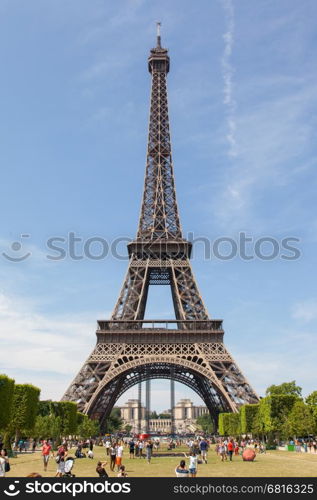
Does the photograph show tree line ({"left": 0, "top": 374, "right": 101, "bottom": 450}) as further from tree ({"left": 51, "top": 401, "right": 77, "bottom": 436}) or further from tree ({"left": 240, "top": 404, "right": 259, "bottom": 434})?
tree ({"left": 240, "top": 404, "right": 259, "bottom": 434})

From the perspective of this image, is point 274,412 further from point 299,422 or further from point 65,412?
point 65,412

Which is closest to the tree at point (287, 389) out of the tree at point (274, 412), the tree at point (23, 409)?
the tree at point (274, 412)

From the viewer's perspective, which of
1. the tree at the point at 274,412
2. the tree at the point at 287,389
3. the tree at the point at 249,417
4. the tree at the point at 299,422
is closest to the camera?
the tree at the point at 299,422

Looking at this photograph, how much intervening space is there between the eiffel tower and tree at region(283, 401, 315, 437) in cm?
806

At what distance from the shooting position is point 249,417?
61375 mm

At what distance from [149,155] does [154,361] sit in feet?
118

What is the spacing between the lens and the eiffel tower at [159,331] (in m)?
64.7

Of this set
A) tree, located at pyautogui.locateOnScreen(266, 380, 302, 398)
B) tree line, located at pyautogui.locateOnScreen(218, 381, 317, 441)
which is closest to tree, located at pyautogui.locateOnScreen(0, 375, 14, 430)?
tree line, located at pyautogui.locateOnScreen(218, 381, 317, 441)

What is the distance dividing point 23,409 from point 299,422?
29403 mm

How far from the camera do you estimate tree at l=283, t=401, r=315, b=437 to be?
54.5 metres

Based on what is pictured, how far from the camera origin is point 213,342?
2670 inches

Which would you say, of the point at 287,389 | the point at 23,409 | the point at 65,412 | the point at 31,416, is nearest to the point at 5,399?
the point at 23,409

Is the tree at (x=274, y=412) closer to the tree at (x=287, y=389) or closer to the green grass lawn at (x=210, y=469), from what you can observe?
the green grass lawn at (x=210, y=469)

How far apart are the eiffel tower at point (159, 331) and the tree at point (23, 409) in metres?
11.5
